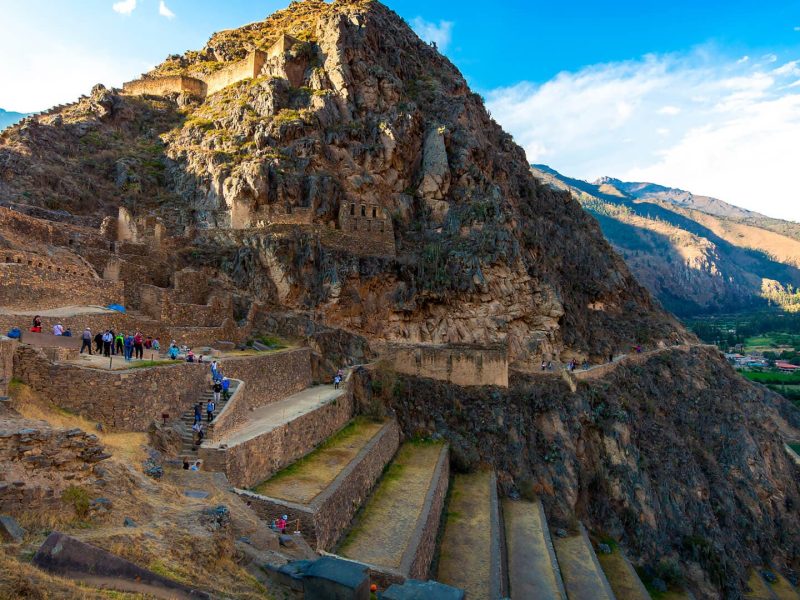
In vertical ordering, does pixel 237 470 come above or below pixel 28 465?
below

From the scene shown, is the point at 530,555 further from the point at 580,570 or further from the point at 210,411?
the point at 210,411

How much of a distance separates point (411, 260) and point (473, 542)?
69.5ft

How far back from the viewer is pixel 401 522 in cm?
1534

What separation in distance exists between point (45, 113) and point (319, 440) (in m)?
41.1

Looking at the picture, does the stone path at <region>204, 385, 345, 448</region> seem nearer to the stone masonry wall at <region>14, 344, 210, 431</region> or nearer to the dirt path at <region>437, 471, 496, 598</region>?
the stone masonry wall at <region>14, 344, 210, 431</region>

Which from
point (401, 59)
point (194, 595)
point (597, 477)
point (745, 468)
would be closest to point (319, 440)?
point (194, 595)

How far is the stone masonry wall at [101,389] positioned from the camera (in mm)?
11492

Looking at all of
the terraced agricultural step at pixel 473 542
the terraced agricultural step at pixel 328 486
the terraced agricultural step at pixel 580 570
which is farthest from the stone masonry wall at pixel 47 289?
the terraced agricultural step at pixel 580 570

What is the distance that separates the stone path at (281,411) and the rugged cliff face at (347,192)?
30.9 feet

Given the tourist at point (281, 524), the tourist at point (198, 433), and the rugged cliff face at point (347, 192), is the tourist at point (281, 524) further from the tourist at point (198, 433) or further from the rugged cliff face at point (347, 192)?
the rugged cliff face at point (347, 192)

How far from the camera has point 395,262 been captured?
3462cm

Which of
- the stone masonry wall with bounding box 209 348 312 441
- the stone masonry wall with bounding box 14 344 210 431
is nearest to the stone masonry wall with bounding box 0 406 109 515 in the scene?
the stone masonry wall with bounding box 14 344 210 431

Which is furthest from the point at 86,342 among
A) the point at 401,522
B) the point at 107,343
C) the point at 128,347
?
the point at 401,522

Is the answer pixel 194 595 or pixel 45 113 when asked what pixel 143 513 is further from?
pixel 45 113
